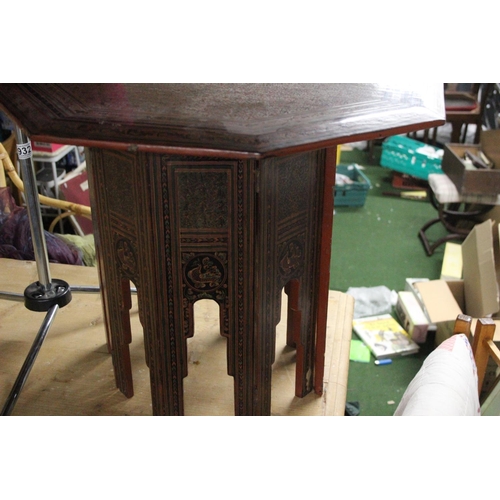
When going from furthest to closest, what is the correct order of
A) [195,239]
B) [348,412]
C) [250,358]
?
[348,412] → [250,358] → [195,239]

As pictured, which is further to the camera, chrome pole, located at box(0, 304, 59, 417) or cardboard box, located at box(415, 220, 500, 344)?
cardboard box, located at box(415, 220, 500, 344)

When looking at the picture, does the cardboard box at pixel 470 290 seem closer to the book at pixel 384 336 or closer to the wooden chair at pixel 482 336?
the book at pixel 384 336

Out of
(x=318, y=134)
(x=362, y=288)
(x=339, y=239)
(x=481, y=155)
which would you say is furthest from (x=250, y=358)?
(x=481, y=155)

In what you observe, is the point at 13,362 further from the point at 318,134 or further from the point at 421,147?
the point at 421,147

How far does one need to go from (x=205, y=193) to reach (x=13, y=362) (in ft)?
2.79

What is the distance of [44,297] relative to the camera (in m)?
1.56

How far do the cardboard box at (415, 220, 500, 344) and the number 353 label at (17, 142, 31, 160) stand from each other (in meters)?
1.67

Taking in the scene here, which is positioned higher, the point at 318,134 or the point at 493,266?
the point at 318,134

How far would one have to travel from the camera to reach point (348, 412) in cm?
190

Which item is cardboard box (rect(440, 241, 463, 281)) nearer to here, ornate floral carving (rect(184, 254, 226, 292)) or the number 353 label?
ornate floral carving (rect(184, 254, 226, 292))

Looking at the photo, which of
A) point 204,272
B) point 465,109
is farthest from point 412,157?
point 204,272

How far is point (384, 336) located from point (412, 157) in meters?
1.71

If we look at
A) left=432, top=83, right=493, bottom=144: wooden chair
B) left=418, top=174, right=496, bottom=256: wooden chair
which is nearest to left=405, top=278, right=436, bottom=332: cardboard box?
left=418, top=174, right=496, bottom=256: wooden chair

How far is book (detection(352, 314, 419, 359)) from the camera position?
2363mm
